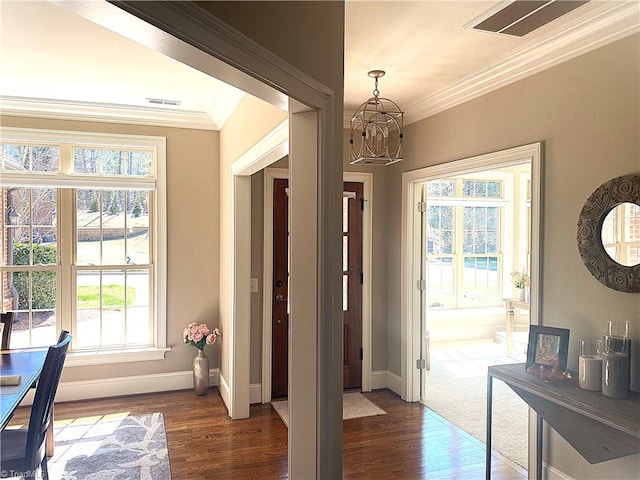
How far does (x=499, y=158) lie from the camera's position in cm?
320

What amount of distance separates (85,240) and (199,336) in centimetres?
138

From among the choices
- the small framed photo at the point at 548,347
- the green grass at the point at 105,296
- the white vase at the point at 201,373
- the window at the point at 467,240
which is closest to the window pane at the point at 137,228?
the green grass at the point at 105,296

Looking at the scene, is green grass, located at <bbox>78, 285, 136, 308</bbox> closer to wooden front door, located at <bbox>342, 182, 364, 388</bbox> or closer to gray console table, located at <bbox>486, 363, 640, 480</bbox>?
wooden front door, located at <bbox>342, 182, 364, 388</bbox>

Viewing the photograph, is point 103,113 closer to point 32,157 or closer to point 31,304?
point 32,157

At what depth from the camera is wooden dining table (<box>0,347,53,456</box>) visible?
2.13 meters

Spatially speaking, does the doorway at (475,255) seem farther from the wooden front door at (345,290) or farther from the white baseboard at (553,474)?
the white baseboard at (553,474)

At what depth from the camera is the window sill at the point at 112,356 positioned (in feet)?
14.0

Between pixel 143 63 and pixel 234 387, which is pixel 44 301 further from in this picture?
pixel 143 63

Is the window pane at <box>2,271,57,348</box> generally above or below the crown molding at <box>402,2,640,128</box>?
below

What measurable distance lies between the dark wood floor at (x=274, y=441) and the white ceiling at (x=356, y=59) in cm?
256

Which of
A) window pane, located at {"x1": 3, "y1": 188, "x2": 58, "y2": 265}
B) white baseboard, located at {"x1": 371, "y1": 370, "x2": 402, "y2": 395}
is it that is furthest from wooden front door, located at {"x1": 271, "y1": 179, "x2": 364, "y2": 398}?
window pane, located at {"x1": 3, "y1": 188, "x2": 58, "y2": 265}

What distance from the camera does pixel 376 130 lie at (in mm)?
3305

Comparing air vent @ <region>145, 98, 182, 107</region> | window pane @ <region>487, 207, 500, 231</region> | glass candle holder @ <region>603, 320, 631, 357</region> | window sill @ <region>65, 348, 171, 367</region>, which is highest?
air vent @ <region>145, 98, 182, 107</region>

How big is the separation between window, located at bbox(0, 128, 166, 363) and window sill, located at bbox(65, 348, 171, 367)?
0.02m
